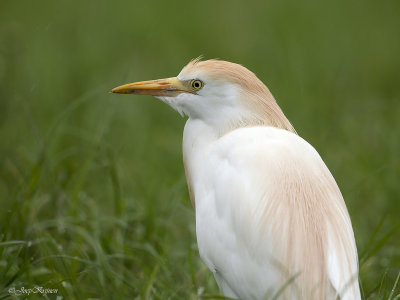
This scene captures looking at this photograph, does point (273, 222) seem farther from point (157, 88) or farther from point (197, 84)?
point (157, 88)

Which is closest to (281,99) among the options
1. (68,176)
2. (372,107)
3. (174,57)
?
(372,107)

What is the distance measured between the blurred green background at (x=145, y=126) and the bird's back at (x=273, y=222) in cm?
28

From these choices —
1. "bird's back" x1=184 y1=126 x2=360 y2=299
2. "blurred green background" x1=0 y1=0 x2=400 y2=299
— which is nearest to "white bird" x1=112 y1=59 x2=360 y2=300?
"bird's back" x1=184 y1=126 x2=360 y2=299

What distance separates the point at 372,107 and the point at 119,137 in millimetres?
2106

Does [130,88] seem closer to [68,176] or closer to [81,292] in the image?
[81,292]

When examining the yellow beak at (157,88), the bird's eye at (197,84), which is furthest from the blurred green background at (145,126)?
the bird's eye at (197,84)

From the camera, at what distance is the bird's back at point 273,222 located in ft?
7.32

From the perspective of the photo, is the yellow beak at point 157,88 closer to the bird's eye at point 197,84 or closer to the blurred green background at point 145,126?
the bird's eye at point 197,84

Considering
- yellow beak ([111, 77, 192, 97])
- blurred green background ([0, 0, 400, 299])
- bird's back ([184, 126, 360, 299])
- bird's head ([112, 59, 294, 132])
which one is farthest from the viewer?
blurred green background ([0, 0, 400, 299])

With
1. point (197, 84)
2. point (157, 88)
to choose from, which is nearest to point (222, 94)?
point (197, 84)

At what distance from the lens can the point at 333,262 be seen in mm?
2234

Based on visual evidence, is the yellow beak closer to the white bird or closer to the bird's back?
the white bird

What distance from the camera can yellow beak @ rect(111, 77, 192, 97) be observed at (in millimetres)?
2717

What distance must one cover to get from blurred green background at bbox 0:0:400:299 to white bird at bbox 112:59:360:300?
292 millimetres
